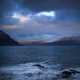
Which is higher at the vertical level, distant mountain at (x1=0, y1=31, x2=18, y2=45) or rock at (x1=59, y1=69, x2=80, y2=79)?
distant mountain at (x1=0, y1=31, x2=18, y2=45)

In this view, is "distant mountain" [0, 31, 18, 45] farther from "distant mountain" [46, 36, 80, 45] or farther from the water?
"distant mountain" [46, 36, 80, 45]

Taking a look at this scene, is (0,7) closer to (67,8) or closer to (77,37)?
(67,8)

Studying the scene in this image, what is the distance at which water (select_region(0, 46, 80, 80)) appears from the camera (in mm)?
2059

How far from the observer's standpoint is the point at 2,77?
6.89 feet

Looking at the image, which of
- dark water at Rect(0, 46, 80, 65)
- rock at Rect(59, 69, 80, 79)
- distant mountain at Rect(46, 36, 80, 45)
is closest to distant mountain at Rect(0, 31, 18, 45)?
dark water at Rect(0, 46, 80, 65)

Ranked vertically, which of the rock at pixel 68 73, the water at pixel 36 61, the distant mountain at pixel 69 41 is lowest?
the rock at pixel 68 73

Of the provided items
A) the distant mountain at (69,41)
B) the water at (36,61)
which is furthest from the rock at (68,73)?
the distant mountain at (69,41)

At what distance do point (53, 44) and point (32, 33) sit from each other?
220 millimetres

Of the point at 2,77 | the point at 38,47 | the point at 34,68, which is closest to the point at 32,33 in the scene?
the point at 38,47

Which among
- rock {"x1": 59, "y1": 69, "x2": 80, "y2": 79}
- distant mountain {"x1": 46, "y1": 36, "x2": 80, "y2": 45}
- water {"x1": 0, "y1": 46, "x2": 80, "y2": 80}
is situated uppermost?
distant mountain {"x1": 46, "y1": 36, "x2": 80, "y2": 45}

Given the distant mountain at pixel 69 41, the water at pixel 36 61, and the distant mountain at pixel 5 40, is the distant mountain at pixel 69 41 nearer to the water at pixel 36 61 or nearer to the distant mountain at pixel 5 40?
the water at pixel 36 61

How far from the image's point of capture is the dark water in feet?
6.76

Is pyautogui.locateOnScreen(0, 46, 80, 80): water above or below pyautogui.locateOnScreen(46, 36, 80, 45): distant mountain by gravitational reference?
below

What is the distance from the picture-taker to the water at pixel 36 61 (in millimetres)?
2059
